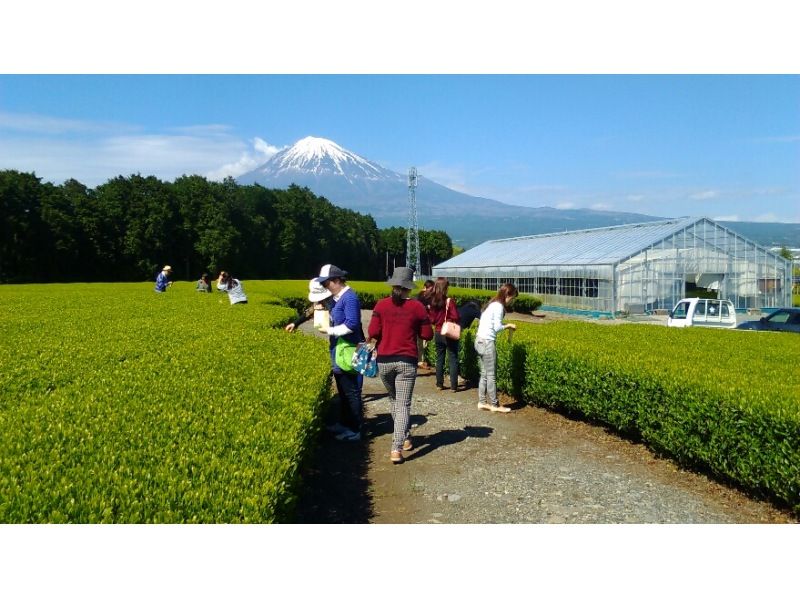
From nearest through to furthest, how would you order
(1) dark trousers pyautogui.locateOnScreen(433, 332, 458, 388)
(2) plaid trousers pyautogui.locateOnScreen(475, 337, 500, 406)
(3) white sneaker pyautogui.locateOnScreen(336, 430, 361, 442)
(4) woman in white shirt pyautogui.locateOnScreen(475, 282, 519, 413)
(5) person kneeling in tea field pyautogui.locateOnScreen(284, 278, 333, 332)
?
(3) white sneaker pyautogui.locateOnScreen(336, 430, 361, 442)
(5) person kneeling in tea field pyautogui.locateOnScreen(284, 278, 333, 332)
(4) woman in white shirt pyautogui.locateOnScreen(475, 282, 519, 413)
(2) plaid trousers pyautogui.locateOnScreen(475, 337, 500, 406)
(1) dark trousers pyautogui.locateOnScreen(433, 332, 458, 388)

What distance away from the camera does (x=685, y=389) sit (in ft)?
20.6

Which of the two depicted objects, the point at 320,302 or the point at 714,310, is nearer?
the point at 320,302

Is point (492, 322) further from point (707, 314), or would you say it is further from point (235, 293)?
point (707, 314)

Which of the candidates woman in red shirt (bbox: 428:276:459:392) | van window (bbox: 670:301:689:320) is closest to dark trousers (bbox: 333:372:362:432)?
woman in red shirt (bbox: 428:276:459:392)

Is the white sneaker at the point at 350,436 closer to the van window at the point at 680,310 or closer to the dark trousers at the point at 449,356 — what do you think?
the dark trousers at the point at 449,356

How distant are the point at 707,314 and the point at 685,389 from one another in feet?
49.5

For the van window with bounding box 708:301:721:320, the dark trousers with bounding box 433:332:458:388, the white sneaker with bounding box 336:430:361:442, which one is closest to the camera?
the white sneaker with bounding box 336:430:361:442

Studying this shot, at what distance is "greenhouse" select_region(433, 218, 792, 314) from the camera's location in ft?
103

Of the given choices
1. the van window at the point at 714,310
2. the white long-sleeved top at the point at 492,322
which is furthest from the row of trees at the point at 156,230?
the white long-sleeved top at the point at 492,322

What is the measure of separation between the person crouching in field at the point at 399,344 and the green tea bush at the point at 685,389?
269 centimetres

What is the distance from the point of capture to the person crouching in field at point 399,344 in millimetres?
6426

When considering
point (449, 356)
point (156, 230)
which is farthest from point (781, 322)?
point (156, 230)

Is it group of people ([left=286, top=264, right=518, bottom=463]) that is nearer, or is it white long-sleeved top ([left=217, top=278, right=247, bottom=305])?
group of people ([left=286, top=264, right=518, bottom=463])

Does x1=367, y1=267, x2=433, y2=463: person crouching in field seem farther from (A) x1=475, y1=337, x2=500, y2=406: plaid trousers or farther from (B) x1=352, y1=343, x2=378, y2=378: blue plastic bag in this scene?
(A) x1=475, y1=337, x2=500, y2=406: plaid trousers
